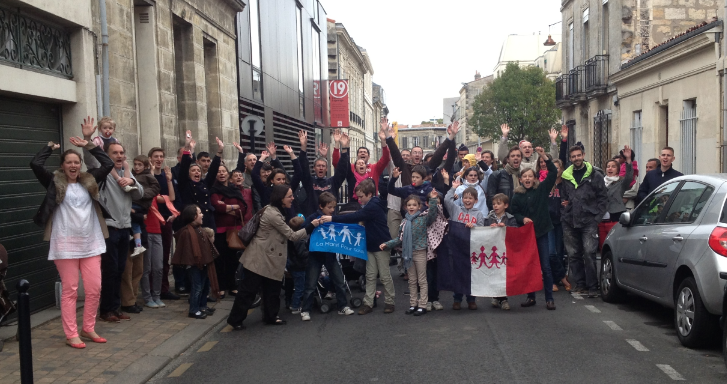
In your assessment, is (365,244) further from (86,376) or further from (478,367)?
(86,376)

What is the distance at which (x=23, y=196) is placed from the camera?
8297 millimetres

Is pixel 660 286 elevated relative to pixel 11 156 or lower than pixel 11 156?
lower

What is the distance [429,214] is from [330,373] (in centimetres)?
302

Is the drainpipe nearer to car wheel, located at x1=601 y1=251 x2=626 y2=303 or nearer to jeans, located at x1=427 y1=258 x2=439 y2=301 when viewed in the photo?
jeans, located at x1=427 y1=258 x2=439 y2=301

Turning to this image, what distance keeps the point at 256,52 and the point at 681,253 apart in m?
14.7

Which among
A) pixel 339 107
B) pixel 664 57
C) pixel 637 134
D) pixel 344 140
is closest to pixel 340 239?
pixel 344 140

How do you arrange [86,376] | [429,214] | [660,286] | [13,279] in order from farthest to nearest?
[429,214], [13,279], [660,286], [86,376]

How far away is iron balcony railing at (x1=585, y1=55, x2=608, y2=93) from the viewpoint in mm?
26656

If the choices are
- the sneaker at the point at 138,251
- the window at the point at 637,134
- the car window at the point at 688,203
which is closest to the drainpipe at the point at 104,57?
the sneaker at the point at 138,251

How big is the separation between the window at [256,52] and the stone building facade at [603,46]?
1273cm

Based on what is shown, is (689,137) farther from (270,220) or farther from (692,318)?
(270,220)

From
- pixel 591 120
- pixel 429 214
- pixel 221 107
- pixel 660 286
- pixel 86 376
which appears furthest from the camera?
pixel 591 120

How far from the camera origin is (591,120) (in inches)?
1131

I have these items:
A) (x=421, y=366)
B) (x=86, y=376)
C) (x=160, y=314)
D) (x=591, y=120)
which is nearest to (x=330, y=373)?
(x=421, y=366)
